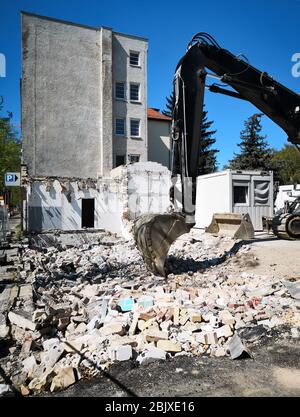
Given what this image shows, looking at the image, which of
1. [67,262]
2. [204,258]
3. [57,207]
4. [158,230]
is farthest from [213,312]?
[57,207]

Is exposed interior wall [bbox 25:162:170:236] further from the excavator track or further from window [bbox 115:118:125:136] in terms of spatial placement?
the excavator track

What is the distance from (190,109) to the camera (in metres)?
A: 7.85

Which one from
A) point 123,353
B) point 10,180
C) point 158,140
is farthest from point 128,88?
point 123,353

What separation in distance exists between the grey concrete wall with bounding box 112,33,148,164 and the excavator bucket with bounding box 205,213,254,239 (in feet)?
43.7

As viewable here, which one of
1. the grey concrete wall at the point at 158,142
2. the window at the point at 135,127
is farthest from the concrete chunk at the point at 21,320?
the grey concrete wall at the point at 158,142

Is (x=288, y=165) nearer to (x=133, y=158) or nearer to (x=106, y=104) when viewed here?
(x=133, y=158)

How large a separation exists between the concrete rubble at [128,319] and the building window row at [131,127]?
59.1 ft

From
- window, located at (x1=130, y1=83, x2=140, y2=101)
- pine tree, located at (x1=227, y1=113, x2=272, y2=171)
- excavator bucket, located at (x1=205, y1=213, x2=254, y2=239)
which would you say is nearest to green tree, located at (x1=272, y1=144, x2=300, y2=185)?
pine tree, located at (x1=227, y1=113, x2=272, y2=171)

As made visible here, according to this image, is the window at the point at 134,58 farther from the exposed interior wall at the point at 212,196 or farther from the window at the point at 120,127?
the exposed interior wall at the point at 212,196

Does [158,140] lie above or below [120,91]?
below

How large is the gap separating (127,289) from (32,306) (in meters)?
2.04

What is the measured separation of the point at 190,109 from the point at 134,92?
735 inches

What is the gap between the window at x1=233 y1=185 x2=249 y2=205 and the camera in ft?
48.4

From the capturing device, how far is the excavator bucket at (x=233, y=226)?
36.6 ft
